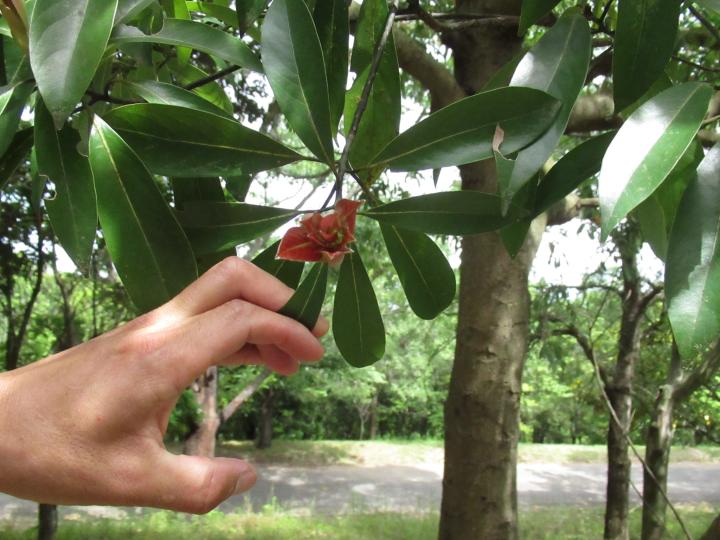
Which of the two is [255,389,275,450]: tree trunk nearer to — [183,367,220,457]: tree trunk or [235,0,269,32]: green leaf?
[183,367,220,457]: tree trunk

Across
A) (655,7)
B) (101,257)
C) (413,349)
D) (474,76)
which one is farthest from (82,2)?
(413,349)

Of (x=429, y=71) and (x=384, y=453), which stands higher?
(x=429, y=71)

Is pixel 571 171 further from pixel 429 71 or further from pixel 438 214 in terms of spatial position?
pixel 429 71

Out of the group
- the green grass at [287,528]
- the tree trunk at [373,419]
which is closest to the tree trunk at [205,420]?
the green grass at [287,528]

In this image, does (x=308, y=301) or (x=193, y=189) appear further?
(x=193, y=189)

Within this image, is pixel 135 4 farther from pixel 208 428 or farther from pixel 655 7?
pixel 208 428

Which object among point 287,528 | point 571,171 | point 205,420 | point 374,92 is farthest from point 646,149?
point 287,528
